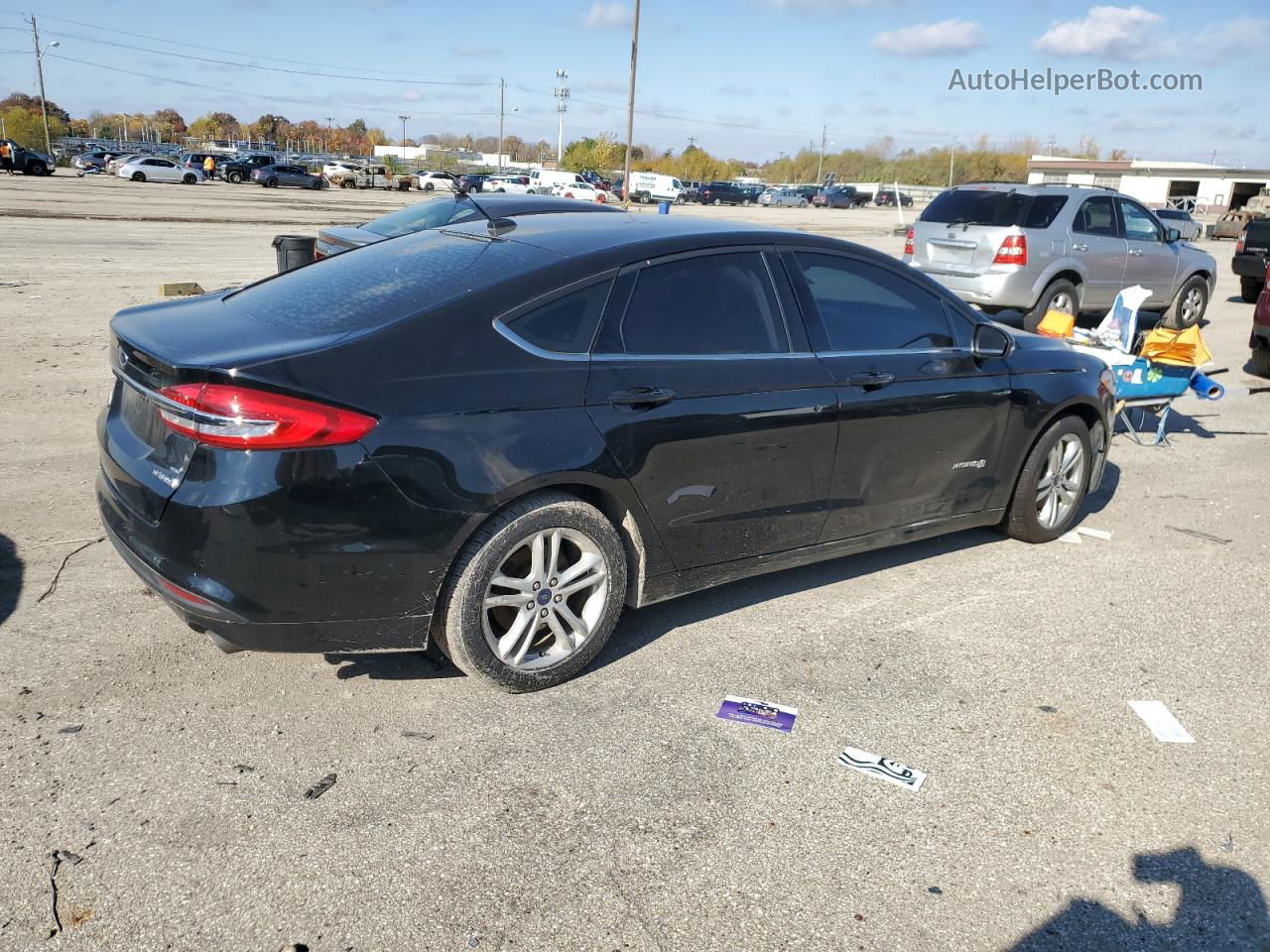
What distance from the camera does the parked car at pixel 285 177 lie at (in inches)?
2092

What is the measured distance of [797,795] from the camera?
322cm

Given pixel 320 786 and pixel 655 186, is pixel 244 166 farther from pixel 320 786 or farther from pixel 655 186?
pixel 320 786

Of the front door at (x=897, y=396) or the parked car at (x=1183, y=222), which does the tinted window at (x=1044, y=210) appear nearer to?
the front door at (x=897, y=396)

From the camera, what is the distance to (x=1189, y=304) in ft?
46.1

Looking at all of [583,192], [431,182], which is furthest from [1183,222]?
[431,182]

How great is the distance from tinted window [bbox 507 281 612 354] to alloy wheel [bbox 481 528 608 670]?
67 centimetres

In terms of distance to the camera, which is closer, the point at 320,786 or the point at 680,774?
the point at 320,786

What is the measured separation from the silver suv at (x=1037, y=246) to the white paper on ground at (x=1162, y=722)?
760 centimetres

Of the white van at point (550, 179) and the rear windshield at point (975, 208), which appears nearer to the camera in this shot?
the rear windshield at point (975, 208)

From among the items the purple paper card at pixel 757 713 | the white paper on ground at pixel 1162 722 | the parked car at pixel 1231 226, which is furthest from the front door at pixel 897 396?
the parked car at pixel 1231 226

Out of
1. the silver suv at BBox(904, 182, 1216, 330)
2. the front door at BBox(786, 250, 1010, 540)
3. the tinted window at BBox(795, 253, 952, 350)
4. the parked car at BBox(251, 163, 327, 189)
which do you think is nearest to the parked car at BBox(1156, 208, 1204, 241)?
the silver suv at BBox(904, 182, 1216, 330)

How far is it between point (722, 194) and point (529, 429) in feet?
234

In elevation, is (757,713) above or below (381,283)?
below

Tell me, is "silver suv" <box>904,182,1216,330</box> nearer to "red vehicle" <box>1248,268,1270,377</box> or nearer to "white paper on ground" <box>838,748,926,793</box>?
"red vehicle" <box>1248,268,1270,377</box>
